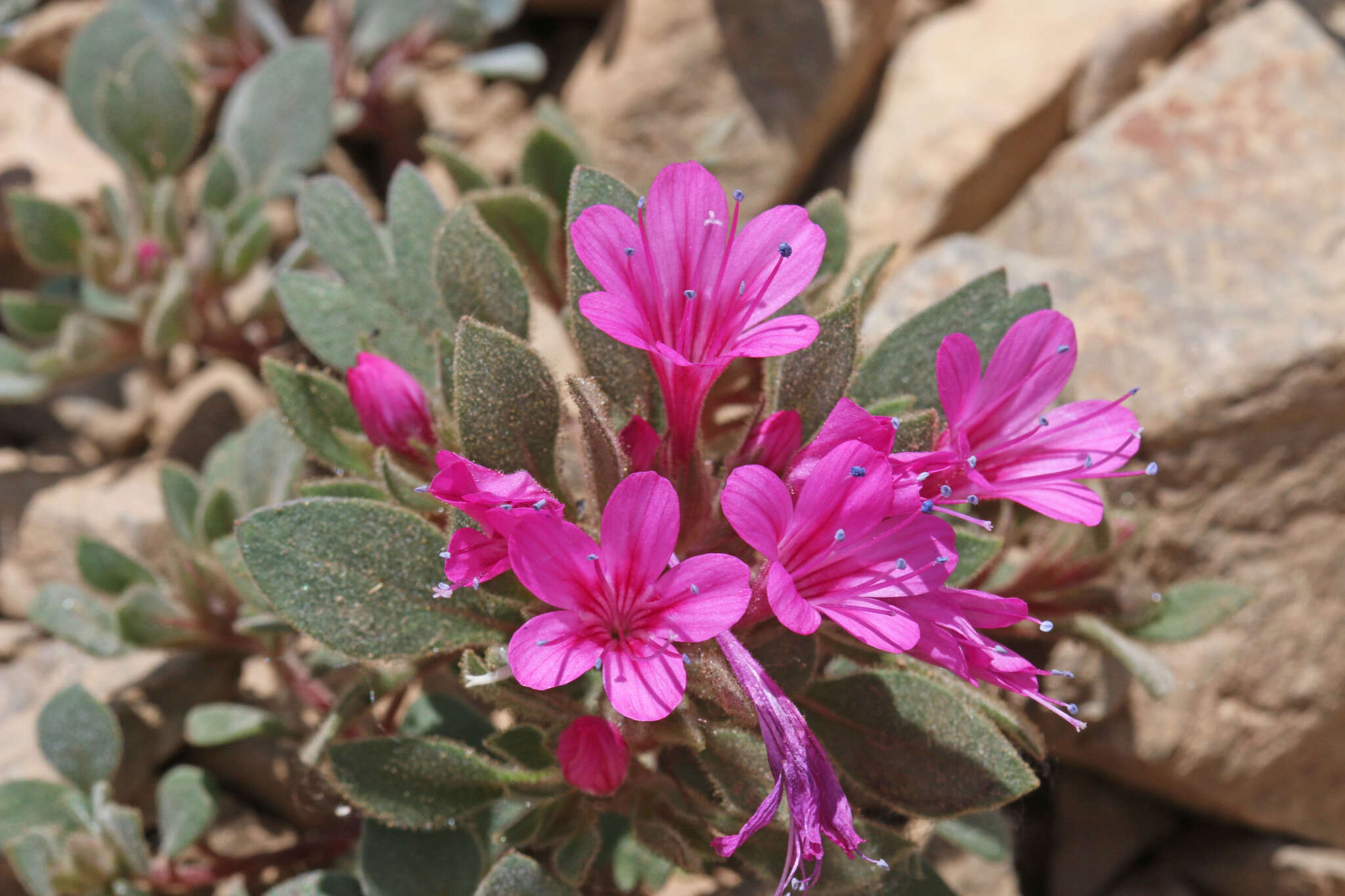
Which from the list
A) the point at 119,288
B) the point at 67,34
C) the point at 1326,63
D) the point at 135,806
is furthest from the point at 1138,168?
the point at 67,34

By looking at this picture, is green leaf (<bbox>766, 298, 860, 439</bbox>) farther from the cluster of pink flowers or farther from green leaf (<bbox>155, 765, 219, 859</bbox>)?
green leaf (<bbox>155, 765, 219, 859</bbox>)

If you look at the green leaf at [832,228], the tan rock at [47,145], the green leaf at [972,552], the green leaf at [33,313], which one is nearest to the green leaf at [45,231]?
the green leaf at [33,313]

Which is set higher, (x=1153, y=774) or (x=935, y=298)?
(x=935, y=298)

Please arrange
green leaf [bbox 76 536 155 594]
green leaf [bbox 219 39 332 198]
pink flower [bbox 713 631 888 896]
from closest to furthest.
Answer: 1. pink flower [bbox 713 631 888 896]
2. green leaf [bbox 76 536 155 594]
3. green leaf [bbox 219 39 332 198]

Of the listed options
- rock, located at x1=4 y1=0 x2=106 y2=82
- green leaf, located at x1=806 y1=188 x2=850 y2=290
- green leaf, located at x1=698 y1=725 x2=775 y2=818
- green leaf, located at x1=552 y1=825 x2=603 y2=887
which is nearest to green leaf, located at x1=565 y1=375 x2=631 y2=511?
green leaf, located at x1=698 y1=725 x2=775 y2=818

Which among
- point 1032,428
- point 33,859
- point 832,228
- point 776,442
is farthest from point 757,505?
point 33,859

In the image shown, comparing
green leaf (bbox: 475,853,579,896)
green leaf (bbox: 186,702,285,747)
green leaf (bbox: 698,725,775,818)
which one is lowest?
green leaf (bbox: 186,702,285,747)

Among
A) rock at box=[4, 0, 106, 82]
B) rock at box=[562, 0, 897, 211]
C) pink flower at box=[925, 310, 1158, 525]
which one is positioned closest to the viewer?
pink flower at box=[925, 310, 1158, 525]

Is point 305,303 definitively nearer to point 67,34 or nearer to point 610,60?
point 610,60
